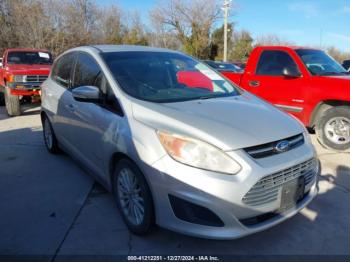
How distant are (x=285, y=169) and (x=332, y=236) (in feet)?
3.16

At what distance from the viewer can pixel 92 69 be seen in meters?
3.57

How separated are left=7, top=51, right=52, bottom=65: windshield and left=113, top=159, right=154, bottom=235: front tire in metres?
8.44

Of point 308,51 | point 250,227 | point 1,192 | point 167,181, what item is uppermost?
point 308,51

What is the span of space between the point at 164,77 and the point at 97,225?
169cm

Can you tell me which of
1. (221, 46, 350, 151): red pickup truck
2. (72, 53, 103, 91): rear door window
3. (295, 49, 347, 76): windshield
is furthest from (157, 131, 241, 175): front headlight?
(295, 49, 347, 76): windshield

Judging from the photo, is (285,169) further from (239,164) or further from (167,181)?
(167,181)

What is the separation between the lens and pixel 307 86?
5.43 meters

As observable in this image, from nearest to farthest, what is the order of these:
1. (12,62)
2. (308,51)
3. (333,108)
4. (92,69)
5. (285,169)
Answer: (285,169), (92,69), (333,108), (308,51), (12,62)

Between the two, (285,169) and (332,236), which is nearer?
(285,169)

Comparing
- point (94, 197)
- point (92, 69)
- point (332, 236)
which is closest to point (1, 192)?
point (94, 197)

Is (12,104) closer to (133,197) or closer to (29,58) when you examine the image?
(29,58)

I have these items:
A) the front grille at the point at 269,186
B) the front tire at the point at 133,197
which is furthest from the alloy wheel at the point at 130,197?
the front grille at the point at 269,186

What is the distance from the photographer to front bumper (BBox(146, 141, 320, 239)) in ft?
7.38

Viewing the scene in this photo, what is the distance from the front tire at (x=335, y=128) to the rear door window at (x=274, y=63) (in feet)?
3.33
